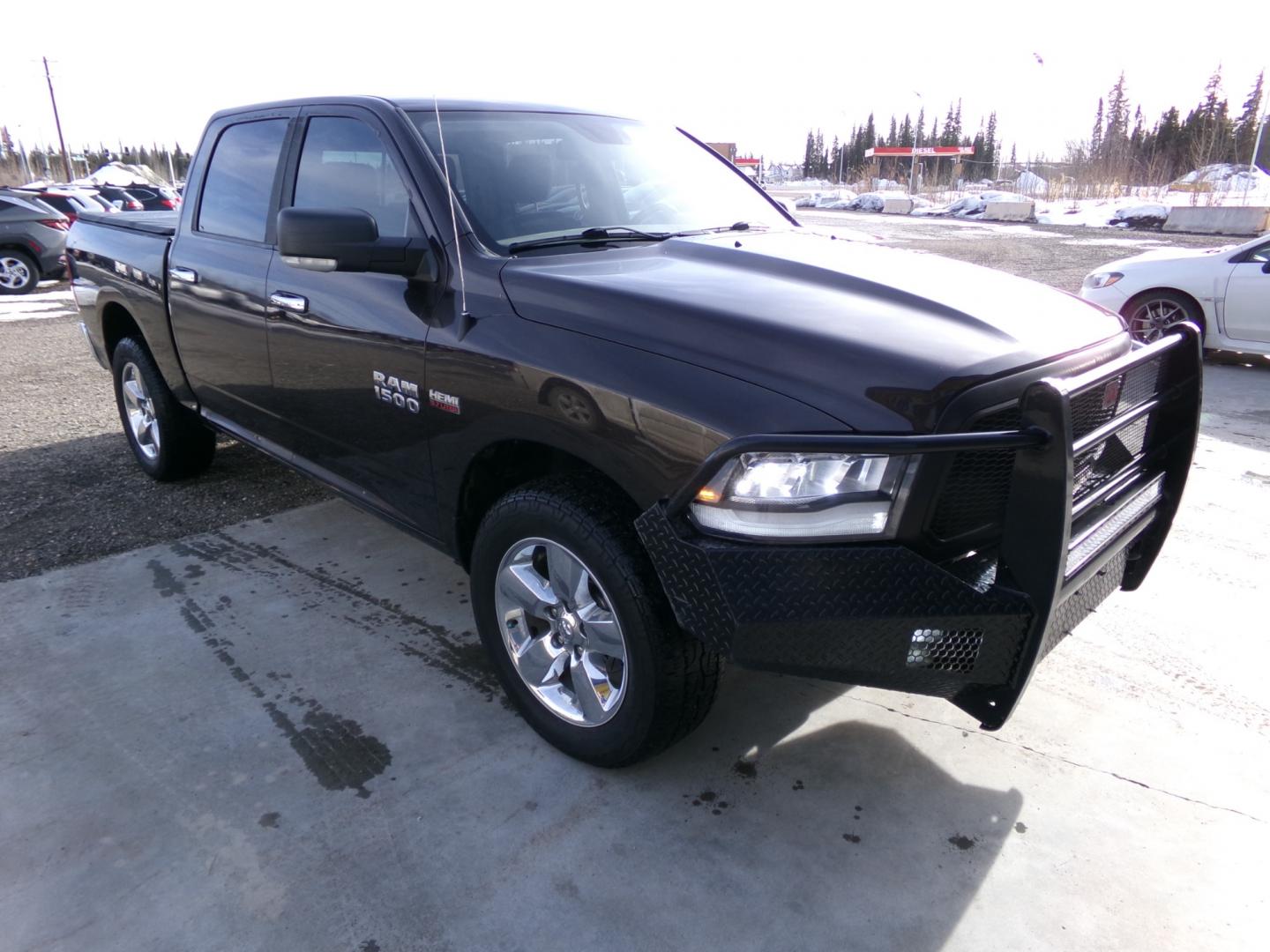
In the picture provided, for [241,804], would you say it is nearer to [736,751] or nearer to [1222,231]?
[736,751]

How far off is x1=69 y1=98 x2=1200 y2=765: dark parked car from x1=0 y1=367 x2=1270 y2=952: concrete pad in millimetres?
318

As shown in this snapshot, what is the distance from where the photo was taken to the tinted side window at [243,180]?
3.64m

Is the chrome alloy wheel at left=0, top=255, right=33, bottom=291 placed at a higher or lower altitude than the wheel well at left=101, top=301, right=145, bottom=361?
lower

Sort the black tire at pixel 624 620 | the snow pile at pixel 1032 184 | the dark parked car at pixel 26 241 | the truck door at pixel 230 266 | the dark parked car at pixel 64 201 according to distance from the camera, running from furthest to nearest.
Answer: the snow pile at pixel 1032 184, the dark parked car at pixel 64 201, the dark parked car at pixel 26 241, the truck door at pixel 230 266, the black tire at pixel 624 620

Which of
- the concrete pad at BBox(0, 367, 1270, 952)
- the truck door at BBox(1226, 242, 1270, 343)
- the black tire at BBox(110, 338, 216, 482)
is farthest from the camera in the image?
the truck door at BBox(1226, 242, 1270, 343)

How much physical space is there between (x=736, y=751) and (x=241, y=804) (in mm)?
1428

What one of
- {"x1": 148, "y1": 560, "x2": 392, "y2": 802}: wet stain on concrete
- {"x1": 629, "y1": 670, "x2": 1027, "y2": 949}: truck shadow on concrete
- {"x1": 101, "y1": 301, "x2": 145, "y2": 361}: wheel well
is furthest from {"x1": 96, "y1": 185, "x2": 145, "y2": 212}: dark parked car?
{"x1": 629, "y1": 670, "x2": 1027, "y2": 949}: truck shadow on concrete

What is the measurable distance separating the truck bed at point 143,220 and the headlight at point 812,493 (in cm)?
362

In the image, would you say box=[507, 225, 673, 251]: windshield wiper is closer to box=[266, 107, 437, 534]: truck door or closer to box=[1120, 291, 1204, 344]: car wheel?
box=[266, 107, 437, 534]: truck door

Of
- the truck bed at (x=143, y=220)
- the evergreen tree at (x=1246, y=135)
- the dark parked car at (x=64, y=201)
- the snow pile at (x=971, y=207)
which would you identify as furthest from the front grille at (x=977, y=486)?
the evergreen tree at (x=1246, y=135)

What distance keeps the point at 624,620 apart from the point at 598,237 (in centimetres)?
133

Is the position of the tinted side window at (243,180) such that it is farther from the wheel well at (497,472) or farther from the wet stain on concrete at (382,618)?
the wheel well at (497,472)

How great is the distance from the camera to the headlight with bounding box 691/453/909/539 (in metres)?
1.93

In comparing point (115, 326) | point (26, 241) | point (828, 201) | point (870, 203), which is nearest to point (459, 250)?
point (115, 326)
